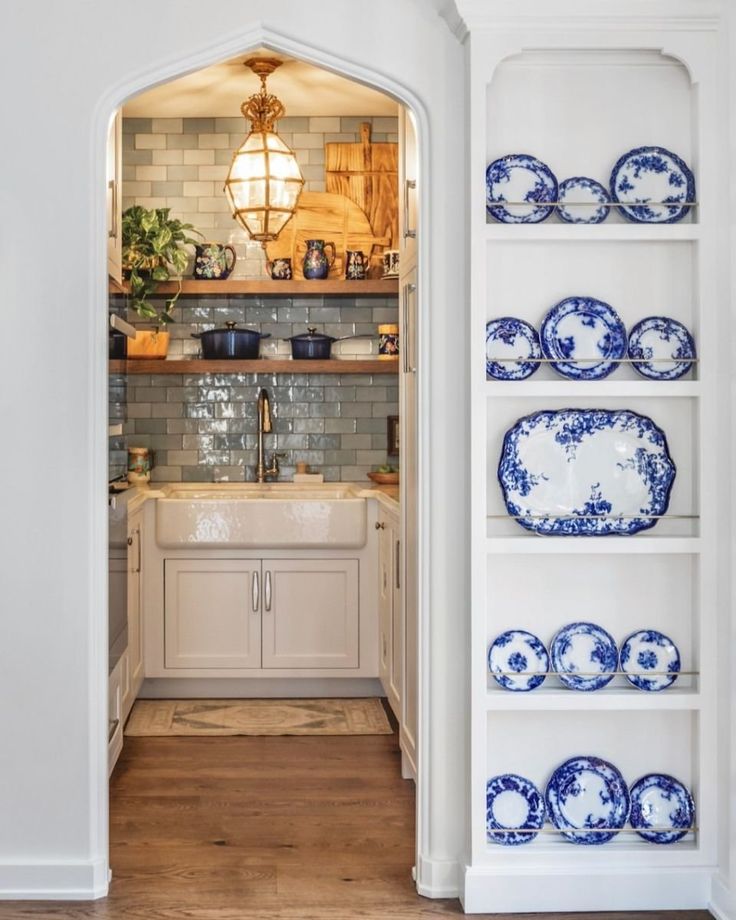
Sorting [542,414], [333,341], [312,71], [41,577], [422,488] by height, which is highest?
[312,71]

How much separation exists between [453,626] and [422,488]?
39 cm

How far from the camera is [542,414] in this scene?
290cm

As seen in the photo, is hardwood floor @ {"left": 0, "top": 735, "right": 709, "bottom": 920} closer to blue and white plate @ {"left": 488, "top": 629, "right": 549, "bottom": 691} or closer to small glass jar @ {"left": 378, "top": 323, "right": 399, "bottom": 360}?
blue and white plate @ {"left": 488, "top": 629, "right": 549, "bottom": 691}

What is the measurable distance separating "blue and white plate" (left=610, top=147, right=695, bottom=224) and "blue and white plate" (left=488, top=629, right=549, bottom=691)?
1177 mm

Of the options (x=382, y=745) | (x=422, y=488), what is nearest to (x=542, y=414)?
(x=422, y=488)

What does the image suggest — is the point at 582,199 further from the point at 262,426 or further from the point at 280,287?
the point at 262,426

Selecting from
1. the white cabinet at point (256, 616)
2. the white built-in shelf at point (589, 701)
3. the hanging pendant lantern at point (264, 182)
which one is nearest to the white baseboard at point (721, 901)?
the white built-in shelf at point (589, 701)

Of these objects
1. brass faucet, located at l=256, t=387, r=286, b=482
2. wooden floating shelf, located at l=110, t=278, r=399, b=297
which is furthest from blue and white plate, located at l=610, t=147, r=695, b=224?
brass faucet, located at l=256, t=387, r=286, b=482

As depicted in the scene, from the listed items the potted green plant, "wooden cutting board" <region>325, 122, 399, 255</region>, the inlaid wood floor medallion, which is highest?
"wooden cutting board" <region>325, 122, 399, 255</region>

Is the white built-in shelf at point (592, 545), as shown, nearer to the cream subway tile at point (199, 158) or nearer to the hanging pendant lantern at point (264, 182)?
the hanging pendant lantern at point (264, 182)

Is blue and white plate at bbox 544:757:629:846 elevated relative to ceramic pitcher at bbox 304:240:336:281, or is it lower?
lower

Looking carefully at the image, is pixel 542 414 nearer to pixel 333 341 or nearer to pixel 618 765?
pixel 618 765

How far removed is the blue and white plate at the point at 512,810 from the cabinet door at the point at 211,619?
7.13 feet

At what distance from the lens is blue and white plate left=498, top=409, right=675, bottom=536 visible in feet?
9.46
